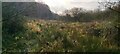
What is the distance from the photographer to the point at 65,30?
297 cm

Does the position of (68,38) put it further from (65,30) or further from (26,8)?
(26,8)

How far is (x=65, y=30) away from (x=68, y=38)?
85 mm

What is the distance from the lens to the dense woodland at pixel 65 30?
9.64 ft

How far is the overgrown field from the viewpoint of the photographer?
294 centimetres

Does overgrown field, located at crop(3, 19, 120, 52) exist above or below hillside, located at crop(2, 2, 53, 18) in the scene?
below

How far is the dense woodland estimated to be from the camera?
2938 mm

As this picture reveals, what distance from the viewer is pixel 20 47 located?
3033mm

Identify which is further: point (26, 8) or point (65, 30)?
point (26, 8)

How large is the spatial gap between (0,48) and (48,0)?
692 millimetres

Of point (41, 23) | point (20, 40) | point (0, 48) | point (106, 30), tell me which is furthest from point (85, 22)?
point (0, 48)

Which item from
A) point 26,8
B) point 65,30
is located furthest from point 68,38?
point 26,8

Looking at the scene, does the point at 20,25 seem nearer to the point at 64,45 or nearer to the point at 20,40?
the point at 20,40

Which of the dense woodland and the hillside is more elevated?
the hillside

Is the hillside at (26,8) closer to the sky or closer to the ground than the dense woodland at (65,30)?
closer to the sky
